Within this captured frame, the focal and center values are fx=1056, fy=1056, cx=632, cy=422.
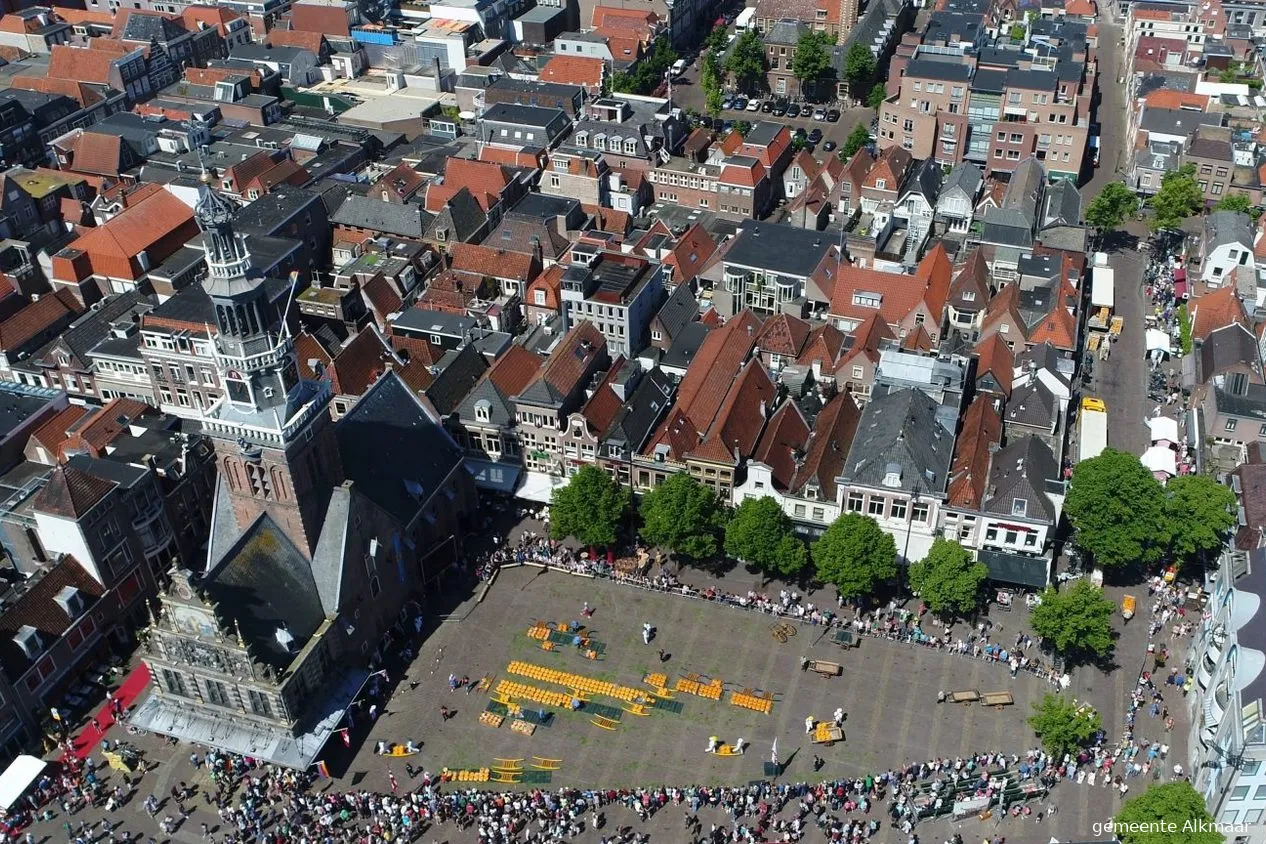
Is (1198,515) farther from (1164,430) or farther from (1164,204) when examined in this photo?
(1164,204)

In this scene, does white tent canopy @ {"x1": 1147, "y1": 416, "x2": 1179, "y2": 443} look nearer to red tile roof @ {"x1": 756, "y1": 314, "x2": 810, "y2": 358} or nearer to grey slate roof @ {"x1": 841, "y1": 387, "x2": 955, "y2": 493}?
grey slate roof @ {"x1": 841, "y1": 387, "x2": 955, "y2": 493}

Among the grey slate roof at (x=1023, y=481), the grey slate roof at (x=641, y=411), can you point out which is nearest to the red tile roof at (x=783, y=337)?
the grey slate roof at (x=641, y=411)

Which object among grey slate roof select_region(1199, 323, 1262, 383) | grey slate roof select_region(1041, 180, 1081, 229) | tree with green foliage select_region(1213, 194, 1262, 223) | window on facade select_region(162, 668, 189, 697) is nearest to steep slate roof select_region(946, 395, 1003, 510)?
grey slate roof select_region(1199, 323, 1262, 383)

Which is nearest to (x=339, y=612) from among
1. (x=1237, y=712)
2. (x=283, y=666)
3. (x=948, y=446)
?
(x=283, y=666)

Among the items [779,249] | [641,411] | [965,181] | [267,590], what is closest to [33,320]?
[267,590]

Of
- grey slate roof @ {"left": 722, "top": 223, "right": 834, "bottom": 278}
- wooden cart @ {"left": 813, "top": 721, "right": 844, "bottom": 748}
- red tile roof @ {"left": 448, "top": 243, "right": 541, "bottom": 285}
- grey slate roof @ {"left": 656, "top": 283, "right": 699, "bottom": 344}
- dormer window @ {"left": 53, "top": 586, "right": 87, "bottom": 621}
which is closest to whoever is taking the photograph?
wooden cart @ {"left": 813, "top": 721, "right": 844, "bottom": 748}

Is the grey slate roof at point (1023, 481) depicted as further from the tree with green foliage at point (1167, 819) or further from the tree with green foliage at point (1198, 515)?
the tree with green foliage at point (1167, 819)
